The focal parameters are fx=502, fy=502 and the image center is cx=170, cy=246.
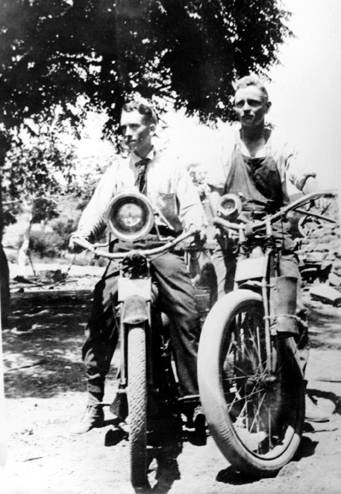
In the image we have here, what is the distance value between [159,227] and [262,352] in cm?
62

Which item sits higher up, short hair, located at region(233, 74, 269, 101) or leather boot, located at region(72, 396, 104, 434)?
short hair, located at region(233, 74, 269, 101)

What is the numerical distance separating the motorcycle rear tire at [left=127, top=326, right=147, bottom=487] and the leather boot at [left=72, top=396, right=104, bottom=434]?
1.48 ft

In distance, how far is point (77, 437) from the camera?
1.91m

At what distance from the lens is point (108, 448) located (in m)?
1.83

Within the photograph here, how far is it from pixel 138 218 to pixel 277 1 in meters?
1.14

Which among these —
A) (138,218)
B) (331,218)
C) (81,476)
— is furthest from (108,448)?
(331,218)

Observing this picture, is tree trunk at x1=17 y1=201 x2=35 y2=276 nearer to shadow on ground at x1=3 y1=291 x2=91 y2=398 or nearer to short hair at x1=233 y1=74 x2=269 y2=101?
shadow on ground at x1=3 y1=291 x2=91 y2=398

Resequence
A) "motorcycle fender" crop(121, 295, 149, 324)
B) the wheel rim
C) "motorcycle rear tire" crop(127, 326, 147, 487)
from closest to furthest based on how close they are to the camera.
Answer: "motorcycle rear tire" crop(127, 326, 147, 487) < "motorcycle fender" crop(121, 295, 149, 324) < the wheel rim

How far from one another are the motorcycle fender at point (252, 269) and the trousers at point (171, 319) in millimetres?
227

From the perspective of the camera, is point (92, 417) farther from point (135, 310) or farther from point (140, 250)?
point (140, 250)

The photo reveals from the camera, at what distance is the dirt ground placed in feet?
5.44

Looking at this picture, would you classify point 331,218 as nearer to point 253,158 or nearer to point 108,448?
point 253,158

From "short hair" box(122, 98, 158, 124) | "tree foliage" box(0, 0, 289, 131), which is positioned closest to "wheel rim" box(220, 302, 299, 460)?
"short hair" box(122, 98, 158, 124)

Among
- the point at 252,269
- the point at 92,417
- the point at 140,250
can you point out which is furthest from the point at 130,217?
the point at 92,417
